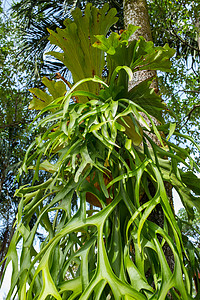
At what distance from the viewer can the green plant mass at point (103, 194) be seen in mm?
620

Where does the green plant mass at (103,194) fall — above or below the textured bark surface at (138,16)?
below

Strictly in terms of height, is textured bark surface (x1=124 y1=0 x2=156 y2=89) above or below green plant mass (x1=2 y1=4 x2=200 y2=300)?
above

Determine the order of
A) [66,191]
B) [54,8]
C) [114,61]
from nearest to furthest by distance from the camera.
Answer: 1. [66,191]
2. [114,61]
3. [54,8]

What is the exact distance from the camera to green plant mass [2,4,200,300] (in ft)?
2.03

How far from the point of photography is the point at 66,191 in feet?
2.51

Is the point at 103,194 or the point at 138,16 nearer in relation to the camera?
the point at 103,194

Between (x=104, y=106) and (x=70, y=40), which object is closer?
(x=104, y=106)

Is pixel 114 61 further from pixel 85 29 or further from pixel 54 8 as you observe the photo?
pixel 54 8

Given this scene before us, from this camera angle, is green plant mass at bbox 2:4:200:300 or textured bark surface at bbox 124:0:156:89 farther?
textured bark surface at bbox 124:0:156:89

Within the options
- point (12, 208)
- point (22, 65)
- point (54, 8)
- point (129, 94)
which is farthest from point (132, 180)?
point (12, 208)

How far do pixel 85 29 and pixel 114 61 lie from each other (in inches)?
6.6

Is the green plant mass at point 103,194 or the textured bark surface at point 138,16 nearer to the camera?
the green plant mass at point 103,194

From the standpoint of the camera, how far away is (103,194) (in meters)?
0.77

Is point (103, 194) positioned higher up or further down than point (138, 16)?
further down
